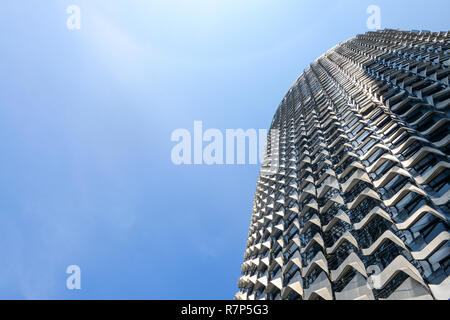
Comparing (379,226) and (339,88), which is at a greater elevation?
(339,88)

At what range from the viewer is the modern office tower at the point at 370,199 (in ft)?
46.1

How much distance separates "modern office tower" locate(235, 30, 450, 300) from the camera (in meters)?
14.1

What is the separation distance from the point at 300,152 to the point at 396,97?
15202 mm

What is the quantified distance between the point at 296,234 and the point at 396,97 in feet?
60.8

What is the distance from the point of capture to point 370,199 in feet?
64.9

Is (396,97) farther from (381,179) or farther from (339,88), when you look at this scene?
(339,88)

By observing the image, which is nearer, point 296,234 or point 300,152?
point 296,234

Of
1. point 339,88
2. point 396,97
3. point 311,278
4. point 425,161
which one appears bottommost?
point 311,278

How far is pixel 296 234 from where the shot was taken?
26547 millimetres

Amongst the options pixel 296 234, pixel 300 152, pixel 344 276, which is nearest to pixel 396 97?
pixel 300 152
